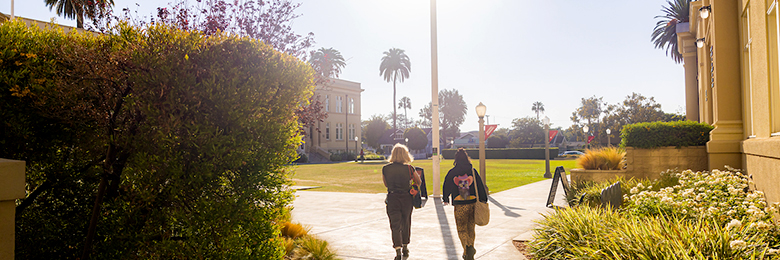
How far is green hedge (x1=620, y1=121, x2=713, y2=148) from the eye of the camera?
462 inches

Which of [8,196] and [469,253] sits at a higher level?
[8,196]

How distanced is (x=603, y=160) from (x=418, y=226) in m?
7.32

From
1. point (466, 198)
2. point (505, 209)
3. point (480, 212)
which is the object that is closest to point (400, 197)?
point (466, 198)

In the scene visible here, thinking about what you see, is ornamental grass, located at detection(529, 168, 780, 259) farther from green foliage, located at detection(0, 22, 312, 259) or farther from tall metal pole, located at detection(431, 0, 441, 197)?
tall metal pole, located at detection(431, 0, 441, 197)

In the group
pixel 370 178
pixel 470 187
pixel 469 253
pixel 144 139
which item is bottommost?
pixel 370 178

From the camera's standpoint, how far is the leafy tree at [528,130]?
321 feet

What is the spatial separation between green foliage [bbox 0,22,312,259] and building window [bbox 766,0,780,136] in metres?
6.49

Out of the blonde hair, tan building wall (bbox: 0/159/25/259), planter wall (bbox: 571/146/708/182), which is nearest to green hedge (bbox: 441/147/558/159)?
planter wall (bbox: 571/146/708/182)

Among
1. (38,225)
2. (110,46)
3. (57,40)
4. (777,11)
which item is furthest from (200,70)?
(777,11)

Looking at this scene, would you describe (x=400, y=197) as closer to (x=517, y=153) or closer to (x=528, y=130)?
(x=517, y=153)

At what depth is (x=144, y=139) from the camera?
155 inches

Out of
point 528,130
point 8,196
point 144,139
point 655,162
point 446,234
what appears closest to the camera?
point 8,196

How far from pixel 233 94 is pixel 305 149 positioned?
6570 cm

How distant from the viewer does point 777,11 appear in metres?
6.06
